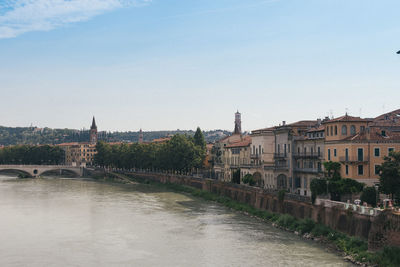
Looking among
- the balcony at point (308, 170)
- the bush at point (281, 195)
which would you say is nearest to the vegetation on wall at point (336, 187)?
the bush at point (281, 195)

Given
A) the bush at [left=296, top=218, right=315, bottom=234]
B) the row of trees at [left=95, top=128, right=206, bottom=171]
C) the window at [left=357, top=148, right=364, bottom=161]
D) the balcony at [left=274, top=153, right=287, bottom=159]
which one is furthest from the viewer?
the row of trees at [left=95, top=128, right=206, bottom=171]

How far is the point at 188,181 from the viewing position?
8988cm

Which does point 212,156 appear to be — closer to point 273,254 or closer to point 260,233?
point 260,233

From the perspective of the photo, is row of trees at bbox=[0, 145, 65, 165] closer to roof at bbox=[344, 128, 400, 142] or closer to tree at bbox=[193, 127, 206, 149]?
tree at bbox=[193, 127, 206, 149]

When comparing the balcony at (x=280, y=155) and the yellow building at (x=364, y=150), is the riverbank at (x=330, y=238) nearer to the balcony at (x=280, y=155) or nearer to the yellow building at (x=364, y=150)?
the yellow building at (x=364, y=150)

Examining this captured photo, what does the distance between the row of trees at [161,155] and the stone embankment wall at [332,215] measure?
28272 millimetres

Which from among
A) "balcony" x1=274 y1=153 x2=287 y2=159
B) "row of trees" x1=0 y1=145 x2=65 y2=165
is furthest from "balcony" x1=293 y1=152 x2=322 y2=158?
"row of trees" x1=0 y1=145 x2=65 y2=165

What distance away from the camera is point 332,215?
40594 millimetres

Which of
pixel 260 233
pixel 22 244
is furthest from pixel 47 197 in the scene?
pixel 260 233

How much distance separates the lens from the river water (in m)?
35.7

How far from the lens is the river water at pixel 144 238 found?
35719mm

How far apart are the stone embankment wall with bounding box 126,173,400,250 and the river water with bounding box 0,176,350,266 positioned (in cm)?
243

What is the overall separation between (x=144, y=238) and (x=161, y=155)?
65.7 meters

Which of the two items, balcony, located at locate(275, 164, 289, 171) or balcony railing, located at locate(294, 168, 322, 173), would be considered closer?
balcony railing, located at locate(294, 168, 322, 173)
